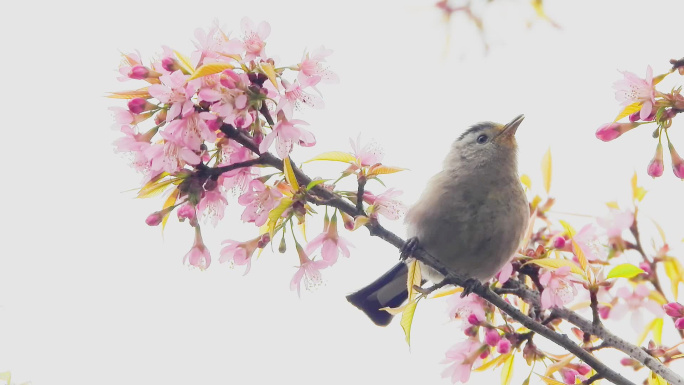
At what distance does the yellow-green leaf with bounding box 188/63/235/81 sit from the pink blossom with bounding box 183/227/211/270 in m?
0.55

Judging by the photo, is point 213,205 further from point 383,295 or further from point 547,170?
→ point 547,170

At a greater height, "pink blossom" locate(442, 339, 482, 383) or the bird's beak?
the bird's beak

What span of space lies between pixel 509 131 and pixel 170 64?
1717 millimetres

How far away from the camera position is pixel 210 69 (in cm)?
159

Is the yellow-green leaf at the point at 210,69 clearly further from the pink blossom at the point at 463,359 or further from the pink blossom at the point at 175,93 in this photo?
the pink blossom at the point at 463,359

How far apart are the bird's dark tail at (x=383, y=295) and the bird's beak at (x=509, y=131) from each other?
706 mm

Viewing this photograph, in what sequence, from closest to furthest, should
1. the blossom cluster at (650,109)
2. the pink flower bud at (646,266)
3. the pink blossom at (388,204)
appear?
1. the blossom cluster at (650,109)
2. the pink blossom at (388,204)
3. the pink flower bud at (646,266)

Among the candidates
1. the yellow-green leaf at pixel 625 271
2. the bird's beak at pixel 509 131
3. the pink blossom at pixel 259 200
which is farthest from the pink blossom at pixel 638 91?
the bird's beak at pixel 509 131

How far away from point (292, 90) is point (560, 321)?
4.01 feet

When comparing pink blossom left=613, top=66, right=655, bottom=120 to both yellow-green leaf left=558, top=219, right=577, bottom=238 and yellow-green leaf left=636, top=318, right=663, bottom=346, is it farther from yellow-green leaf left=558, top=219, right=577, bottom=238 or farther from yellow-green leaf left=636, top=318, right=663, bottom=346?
yellow-green leaf left=636, top=318, right=663, bottom=346

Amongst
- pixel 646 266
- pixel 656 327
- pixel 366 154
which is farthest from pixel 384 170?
pixel 656 327

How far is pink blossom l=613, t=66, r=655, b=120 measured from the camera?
5.15 ft

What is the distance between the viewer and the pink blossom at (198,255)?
199 cm

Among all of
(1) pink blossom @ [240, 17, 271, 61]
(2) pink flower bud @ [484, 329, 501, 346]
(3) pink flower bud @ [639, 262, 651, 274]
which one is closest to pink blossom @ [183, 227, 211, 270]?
(1) pink blossom @ [240, 17, 271, 61]
